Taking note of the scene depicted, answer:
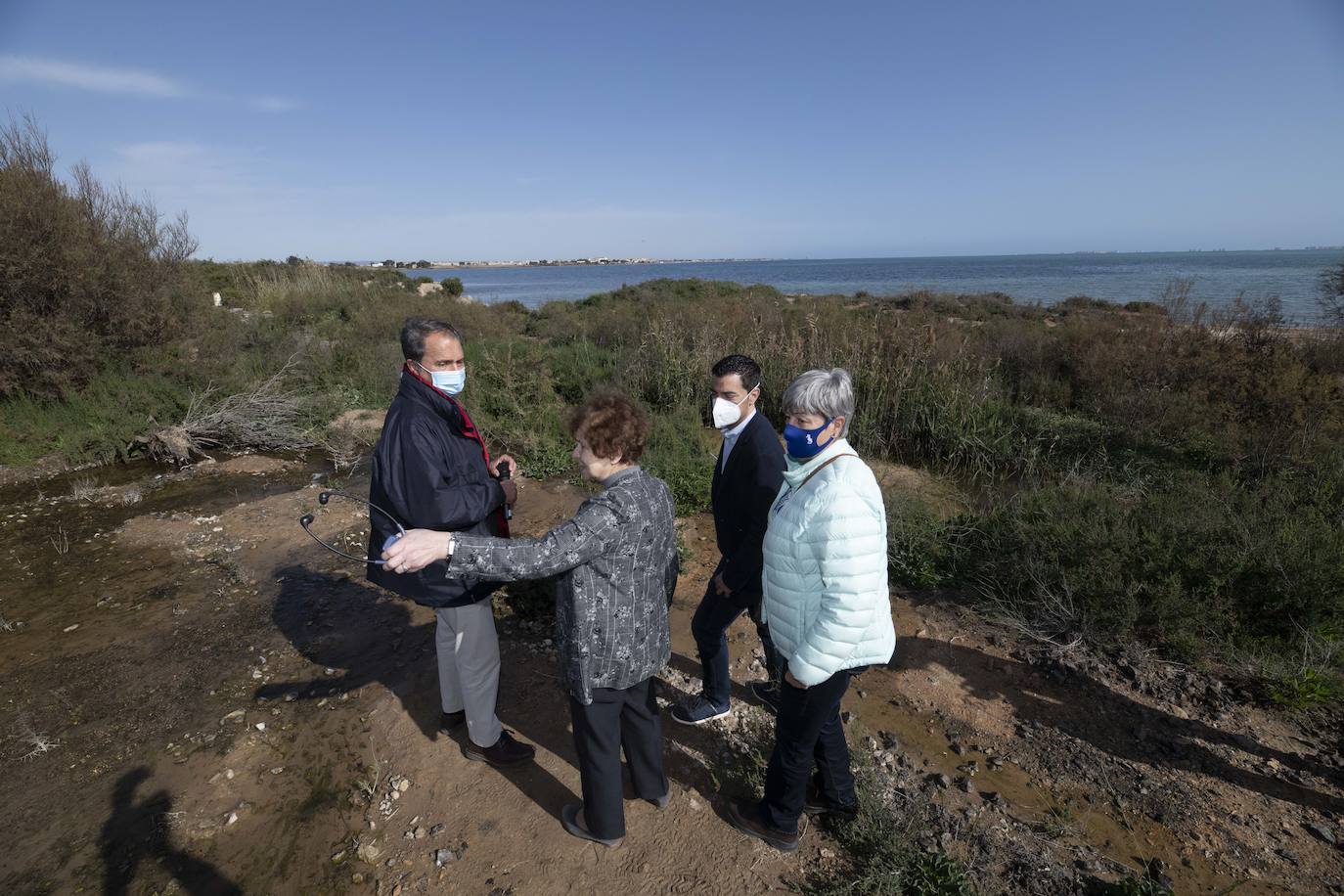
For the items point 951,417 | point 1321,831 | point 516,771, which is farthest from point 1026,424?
point 516,771

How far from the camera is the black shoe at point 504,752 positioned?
2793 mm

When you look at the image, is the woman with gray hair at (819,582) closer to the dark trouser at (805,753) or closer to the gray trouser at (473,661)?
the dark trouser at (805,753)

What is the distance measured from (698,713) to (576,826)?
0.84m

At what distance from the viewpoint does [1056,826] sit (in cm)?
240

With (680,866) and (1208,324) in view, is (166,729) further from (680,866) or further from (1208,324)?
(1208,324)

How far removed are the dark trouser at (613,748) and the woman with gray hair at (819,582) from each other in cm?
49

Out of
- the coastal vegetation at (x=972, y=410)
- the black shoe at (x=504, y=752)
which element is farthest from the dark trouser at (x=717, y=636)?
the coastal vegetation at (x=972, y=410)

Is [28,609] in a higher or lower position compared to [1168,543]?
lower

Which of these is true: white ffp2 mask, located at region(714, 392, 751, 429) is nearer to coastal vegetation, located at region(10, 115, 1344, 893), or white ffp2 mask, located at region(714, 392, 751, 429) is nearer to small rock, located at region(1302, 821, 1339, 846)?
coastal vegetation, located at region(10, 115, 1344, 893)

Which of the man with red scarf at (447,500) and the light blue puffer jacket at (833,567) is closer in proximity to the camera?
the light blue puffer jacket at (833,567)

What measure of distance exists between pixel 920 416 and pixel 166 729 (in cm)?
763

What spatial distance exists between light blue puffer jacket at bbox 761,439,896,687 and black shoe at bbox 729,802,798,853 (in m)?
0.87

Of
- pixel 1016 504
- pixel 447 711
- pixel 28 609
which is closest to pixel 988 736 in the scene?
pixel 1016 504

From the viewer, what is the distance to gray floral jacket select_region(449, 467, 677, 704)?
1.78 meters
